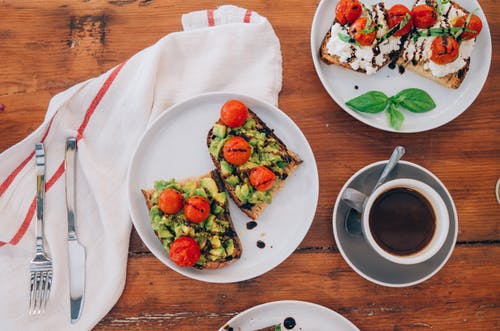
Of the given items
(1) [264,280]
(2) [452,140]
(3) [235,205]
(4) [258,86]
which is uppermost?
(4) [258,86]

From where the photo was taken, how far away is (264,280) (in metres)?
2.15

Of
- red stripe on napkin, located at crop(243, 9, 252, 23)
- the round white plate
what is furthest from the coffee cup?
red stripe on napkin, located at crop(243, 9, 252, 23)

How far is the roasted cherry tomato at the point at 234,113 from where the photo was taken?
197 cm

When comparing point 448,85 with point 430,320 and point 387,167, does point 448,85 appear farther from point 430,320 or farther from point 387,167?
point 430,320

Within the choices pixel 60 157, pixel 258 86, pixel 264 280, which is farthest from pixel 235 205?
pixel 60 157

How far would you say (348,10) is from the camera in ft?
6.69

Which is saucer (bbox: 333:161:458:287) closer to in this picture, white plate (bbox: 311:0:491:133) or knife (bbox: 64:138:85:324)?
white plate (bbox: 311:0:491:133)

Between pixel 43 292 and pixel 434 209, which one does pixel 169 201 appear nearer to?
pixel 43 292

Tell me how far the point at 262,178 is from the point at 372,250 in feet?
1.77

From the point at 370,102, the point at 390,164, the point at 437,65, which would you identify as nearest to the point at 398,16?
the point at 437,65

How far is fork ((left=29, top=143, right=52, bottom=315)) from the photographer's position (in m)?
2.05

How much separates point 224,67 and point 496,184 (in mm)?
1283

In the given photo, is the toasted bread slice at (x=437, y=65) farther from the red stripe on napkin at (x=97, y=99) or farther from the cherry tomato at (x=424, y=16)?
the red stripe on napkin at (x=97, y=99)

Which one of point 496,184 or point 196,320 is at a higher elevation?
point 496,184
